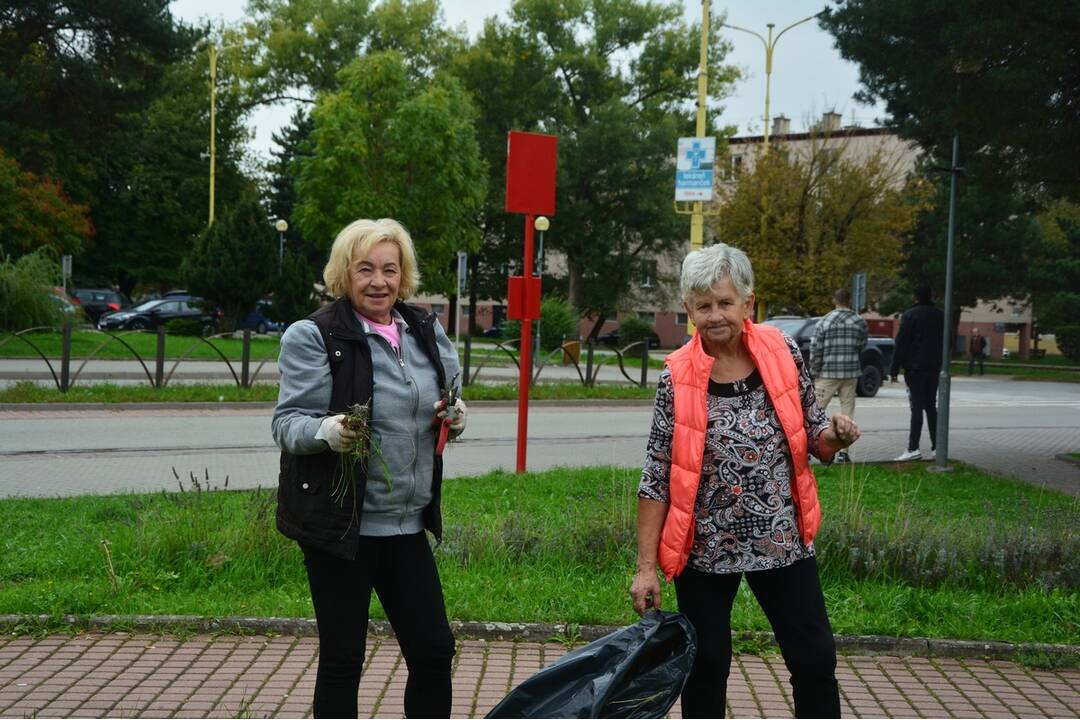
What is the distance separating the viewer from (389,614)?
354cm

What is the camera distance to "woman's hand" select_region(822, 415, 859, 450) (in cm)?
342

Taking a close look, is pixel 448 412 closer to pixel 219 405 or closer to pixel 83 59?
pixel 219 405

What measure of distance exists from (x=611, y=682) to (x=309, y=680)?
225 cm

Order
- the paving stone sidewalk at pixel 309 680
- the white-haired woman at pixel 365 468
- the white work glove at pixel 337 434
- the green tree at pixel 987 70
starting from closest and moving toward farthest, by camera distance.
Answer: the white work glove at pixel 337 434 → the white-haired woman at pixel 365 468 → the paving stone sidewalk at pixel 309 680 → the green tree at pixel 987 70

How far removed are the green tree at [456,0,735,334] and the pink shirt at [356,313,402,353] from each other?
49297mm

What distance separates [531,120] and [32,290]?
32.7m

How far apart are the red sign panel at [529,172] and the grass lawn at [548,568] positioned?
133 inches

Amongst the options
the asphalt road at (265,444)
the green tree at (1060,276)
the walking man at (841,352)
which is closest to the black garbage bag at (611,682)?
the asphalt road at (265,444)

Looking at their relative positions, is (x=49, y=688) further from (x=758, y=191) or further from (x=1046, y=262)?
(x=1046, y=262)

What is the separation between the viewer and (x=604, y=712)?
2.90 metres

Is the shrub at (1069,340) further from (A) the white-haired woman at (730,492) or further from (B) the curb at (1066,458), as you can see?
(A) the white-haired woman at (730,492)

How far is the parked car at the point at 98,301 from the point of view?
4671 centimetres

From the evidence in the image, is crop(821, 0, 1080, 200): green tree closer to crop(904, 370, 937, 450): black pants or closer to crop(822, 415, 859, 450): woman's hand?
crop(904, 370, 937, 450): black pants

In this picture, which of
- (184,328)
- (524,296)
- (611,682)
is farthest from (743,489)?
(184,328)
